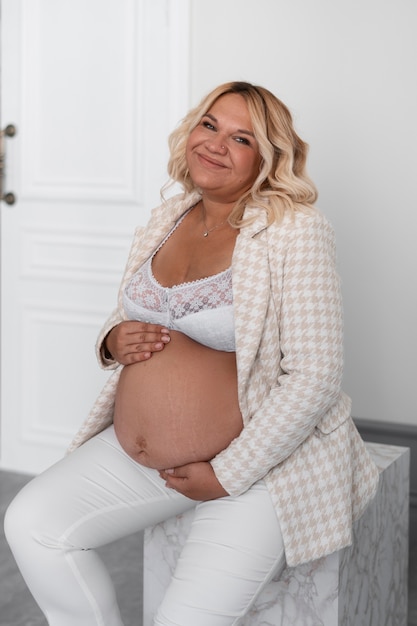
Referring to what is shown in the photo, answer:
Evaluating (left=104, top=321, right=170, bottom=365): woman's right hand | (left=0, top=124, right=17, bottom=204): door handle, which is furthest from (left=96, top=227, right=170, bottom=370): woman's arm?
(left=0, top=124, right=17, bottom=204): door handle

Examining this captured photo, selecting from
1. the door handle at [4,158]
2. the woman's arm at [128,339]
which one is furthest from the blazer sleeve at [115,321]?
the door handle at [4,158]

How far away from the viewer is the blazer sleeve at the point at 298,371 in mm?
1619

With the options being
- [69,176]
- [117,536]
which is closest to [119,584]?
[117,536]

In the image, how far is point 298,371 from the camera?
1.64 meters

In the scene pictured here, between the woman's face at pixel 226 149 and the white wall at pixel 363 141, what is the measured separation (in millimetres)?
969

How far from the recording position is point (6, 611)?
2.32 metres

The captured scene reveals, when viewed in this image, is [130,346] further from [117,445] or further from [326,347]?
[326,347]

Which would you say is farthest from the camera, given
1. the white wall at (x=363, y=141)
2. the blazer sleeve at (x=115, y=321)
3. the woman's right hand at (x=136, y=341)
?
the white wall at (x=363, y=141)

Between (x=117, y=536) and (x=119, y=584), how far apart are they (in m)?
0.77

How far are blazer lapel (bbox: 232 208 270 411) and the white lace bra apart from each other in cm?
4

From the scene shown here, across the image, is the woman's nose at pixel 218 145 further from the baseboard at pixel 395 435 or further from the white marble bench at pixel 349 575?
the baseboard at pixel 395 435

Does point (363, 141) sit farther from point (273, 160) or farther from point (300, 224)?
point (300, 224)

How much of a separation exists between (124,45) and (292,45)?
622 millimetres

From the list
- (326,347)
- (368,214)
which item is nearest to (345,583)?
(326,347)
